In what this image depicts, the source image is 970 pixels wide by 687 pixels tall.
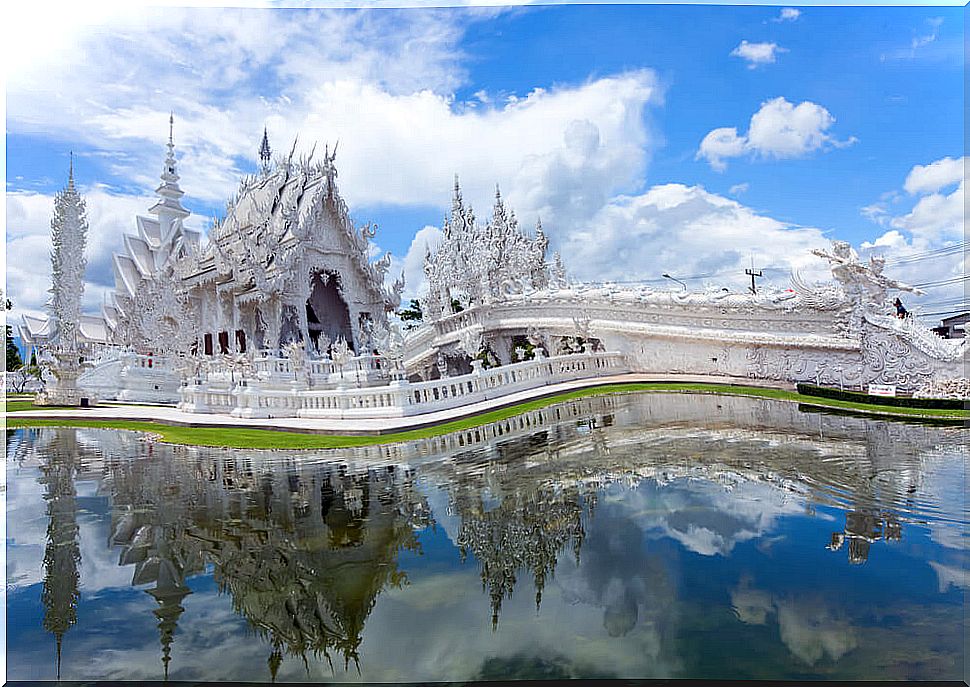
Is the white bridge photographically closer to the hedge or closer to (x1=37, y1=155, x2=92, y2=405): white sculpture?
the hedge

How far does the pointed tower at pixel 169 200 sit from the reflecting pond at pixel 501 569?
85.6ft

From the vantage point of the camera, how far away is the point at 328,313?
2033cm

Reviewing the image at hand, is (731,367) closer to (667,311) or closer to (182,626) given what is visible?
(667,311)

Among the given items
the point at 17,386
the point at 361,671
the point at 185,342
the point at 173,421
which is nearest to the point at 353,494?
the point at 361,671

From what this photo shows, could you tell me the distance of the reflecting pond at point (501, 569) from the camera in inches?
103

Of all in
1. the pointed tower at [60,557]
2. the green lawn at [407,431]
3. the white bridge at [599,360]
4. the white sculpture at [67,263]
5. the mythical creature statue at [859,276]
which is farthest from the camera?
the white sculpture at [67,263]

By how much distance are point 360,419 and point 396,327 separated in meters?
8.25

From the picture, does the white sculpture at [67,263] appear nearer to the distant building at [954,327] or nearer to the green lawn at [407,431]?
the green lawn at [407,431]

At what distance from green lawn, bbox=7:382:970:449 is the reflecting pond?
6.19ft

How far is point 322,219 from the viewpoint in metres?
18.5

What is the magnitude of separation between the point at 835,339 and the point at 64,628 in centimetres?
1315

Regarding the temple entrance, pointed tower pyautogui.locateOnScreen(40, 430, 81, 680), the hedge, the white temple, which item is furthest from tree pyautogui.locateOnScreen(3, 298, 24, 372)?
the hedge

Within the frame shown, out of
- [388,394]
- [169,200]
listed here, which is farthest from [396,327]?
[169,200]

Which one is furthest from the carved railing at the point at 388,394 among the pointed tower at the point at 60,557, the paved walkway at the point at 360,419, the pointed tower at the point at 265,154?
the pointed tower at the point at 265,154
